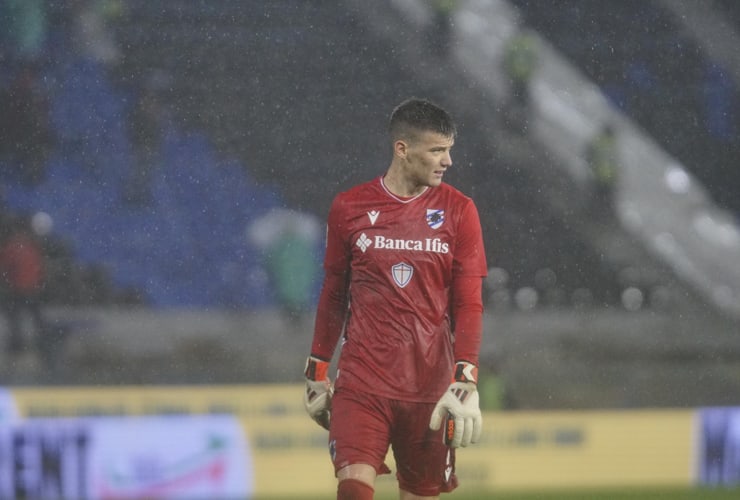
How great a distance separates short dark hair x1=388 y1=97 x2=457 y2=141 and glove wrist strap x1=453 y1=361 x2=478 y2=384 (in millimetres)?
700

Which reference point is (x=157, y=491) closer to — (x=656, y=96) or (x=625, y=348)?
(x=625, y=348)

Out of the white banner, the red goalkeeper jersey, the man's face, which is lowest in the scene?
the white banner

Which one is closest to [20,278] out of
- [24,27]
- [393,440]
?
[24,27]

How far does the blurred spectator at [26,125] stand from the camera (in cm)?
630

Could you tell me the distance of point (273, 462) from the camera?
6184 millimetres

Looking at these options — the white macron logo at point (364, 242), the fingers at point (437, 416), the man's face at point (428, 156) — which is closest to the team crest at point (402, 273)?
the white macron logo at point (364, 242)

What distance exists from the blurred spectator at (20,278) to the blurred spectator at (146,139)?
1.74 ft

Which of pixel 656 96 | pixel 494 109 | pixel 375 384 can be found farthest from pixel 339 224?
pixel 656 96

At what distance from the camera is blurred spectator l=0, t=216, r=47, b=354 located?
6277 mm

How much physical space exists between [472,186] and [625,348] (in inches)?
45.7

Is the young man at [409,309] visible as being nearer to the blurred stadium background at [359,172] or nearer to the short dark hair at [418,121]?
the short dark hair at [418,121]

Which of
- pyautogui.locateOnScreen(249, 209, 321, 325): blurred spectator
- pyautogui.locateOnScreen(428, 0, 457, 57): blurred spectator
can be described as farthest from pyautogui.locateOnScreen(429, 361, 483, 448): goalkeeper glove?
pyautogui.locateOnScreen(428, 0, 457, 57): blurred spectator

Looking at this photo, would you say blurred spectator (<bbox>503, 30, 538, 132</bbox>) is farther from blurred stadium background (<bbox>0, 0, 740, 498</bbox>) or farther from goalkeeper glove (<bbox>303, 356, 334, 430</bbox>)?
goalkeeper glove (<bbox>303, 356, 334, 430</bbox>)

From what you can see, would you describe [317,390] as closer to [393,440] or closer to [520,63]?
[393,440]
